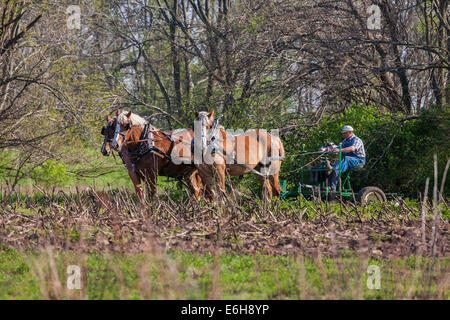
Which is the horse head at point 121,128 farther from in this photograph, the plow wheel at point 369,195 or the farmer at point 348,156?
the plow wheel at point 369,195

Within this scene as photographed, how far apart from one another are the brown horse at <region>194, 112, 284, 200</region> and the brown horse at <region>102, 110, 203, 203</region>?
2.47 ft

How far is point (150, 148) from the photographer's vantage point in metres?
10.7

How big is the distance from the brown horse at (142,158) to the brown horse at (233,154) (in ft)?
2.47

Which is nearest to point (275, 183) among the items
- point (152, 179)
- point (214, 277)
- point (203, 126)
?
point (203, 126)

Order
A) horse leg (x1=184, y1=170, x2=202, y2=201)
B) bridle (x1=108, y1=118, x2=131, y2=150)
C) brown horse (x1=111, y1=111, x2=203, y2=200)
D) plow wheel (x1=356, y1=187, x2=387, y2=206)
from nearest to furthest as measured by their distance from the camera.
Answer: bridle (x1=108, y1=118, x2=131, y2=150), brown horse (x1=111, y1=111, x2=203, y2=200), plow wheel (x1=356, y1=187, x2=387, y2=206), horse leg (x1=184, y1=170, x2=202, y2=201)

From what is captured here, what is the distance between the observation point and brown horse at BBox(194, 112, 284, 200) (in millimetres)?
9859

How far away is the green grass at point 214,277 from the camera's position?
4.67 m

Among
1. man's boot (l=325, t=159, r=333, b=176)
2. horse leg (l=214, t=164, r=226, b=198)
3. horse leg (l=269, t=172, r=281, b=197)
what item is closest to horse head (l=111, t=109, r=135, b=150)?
horse leg (l=214, t=164, r=226, b=198)

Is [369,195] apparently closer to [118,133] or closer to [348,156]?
[348,156]

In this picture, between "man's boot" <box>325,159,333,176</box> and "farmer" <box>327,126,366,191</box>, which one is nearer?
"man's boot" <box>325,159,333,176</box>

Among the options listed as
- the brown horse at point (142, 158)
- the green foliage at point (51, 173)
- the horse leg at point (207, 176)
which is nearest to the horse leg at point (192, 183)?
the brown horse at point (142, 158)

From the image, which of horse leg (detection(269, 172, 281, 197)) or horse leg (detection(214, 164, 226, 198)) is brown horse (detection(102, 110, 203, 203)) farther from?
horse leg (detection(269, 172, 281, 197))

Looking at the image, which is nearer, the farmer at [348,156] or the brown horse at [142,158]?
the brown horse at [142,158]

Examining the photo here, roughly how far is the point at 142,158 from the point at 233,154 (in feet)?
5.94
